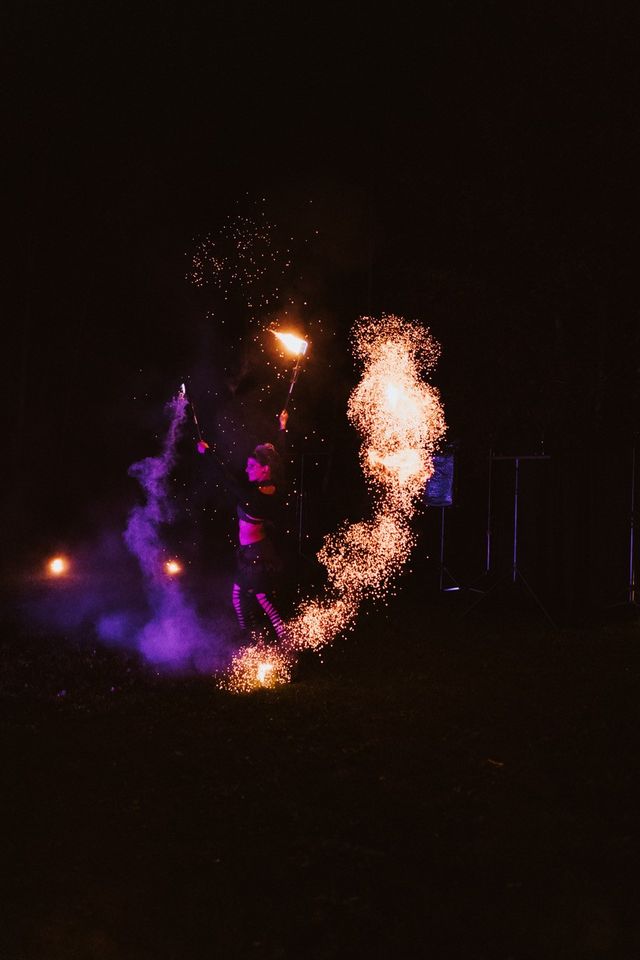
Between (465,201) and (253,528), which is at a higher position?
(465,201)

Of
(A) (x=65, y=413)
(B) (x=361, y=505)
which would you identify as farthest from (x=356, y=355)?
(A) (x=65, y=413)

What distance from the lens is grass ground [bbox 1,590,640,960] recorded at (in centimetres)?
402

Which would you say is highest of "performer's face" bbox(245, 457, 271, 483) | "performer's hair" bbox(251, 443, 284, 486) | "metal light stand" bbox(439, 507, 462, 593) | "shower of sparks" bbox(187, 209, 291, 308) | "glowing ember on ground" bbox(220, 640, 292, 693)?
"shower of sparks" bbox(187, 209, 291, 308)

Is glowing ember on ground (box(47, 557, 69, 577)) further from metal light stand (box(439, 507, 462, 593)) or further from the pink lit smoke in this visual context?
metal light stand (box(439, 507, 462, 593))

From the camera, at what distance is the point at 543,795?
18.8 ft

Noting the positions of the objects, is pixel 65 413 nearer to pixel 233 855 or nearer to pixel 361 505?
pixel 361 505

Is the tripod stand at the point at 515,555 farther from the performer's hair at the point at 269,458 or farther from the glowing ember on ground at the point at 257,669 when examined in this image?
the performer's hair at the point at 269,458

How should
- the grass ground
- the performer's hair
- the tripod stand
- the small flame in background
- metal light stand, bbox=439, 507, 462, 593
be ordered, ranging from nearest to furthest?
the grass ground
the performer's hair
the tripod stand
the small flame in background
metal light stand, bbox=439, 507, 462, 593

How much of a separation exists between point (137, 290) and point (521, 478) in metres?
15.2

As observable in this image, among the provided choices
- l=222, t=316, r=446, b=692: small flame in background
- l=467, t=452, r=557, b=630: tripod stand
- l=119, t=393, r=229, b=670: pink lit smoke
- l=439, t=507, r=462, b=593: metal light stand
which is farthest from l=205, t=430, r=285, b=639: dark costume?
l=439, t=507, r=462, b=593: metal light stand

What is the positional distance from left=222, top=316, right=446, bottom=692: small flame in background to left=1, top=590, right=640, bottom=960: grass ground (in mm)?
3086

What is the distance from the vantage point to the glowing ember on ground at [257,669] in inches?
332

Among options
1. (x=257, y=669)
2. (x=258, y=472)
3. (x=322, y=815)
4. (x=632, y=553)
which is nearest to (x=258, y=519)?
(x=258, y=472)

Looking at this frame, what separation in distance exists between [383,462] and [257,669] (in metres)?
9.73
